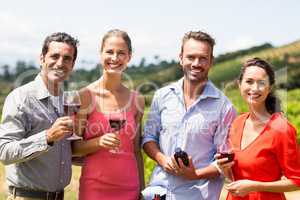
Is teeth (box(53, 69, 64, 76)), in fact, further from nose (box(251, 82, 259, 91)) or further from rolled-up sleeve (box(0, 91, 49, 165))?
nose (box(251, 82, 259, 91))

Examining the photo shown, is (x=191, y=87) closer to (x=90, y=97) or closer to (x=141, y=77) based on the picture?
(x=90, y=97)

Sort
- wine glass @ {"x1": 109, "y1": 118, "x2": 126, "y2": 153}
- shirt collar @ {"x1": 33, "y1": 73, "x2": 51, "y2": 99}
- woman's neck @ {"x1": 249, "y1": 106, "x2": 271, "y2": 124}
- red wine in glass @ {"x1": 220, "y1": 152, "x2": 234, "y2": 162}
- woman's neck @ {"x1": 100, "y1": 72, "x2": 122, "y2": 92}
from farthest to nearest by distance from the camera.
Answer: woman's neck @ {"x1": 100, "y1": 72, "x2": 122, "y2": 92}
wine glass @ {"x1": 109, "y1": 118, "x2": 126, "y2": 153}
shirt collar @ {"x1": 33, "y1": 73, "x2": 51, "y2": 99}
woman's neck @ {"x1": 249, "y1": 106, "x2": 271, "y2": 124}
red wine in glass @ {"x1": 220, "y1": 152, "x2": 234, "y2": 162}

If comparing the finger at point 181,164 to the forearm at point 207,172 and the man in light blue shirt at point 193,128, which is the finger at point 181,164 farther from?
the forearm at point 207,172

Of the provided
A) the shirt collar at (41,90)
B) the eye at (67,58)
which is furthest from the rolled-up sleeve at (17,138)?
the eye at (67,58)

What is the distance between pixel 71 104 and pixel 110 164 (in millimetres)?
613

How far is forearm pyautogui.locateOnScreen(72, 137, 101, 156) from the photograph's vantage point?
436 centimetres

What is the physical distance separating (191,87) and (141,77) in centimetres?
2440

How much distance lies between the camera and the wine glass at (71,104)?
430 centimetres

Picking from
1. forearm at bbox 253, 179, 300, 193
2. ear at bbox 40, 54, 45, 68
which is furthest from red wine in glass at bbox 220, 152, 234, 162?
ear at bbox 40, 54, 45, 68

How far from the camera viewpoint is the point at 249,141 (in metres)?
3.99

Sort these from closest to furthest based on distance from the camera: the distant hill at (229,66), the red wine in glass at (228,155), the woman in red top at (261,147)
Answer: the woman in red top at (261,147), the red wine in glass at (228,155), the distant hill at (229,66)

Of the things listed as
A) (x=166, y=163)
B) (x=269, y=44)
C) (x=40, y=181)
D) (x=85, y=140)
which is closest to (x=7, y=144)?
(x=40, y=181)

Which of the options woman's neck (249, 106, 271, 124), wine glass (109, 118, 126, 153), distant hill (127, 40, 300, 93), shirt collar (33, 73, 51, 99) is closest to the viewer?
woman's neck (249, 106, 271, 124)

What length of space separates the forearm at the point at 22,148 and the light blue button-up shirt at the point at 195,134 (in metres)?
1.04
